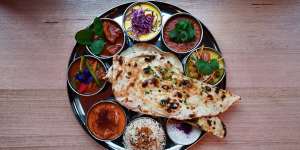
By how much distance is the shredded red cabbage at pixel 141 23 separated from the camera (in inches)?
105

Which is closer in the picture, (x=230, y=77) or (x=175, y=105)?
(x=175, y=105)

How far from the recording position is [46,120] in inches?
110

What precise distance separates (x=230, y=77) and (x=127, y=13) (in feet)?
2.91

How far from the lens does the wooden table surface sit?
278 centimetres

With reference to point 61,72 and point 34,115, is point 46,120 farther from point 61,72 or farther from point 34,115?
point 61,72

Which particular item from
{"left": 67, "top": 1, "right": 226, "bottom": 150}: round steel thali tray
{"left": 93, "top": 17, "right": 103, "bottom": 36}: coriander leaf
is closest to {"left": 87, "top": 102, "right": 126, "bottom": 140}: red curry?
{"left": 67, "top": 1, "right": 226, "bottom": 150}: round steel thali tray

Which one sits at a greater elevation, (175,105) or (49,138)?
(175,105)

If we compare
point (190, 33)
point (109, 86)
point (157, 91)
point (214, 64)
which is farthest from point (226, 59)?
point (109, 86)

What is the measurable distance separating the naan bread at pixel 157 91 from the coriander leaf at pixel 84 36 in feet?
0.80

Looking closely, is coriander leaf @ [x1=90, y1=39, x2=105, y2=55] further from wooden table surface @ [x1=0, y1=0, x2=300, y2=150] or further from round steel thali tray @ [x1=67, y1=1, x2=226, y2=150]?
wooden table surface @ [x1=0, y1=0, x2=300, y2=150]

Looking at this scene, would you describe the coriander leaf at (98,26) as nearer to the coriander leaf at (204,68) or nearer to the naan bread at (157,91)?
the naan bread at (157,91)

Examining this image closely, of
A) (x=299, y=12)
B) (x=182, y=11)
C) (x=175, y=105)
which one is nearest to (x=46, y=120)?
(x=175, y=105)

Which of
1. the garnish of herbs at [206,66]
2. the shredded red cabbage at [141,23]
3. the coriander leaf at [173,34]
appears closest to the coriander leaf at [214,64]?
the garnish of herbs at [206,66]

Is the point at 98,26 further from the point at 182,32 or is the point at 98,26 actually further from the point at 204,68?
the point at 204,68
